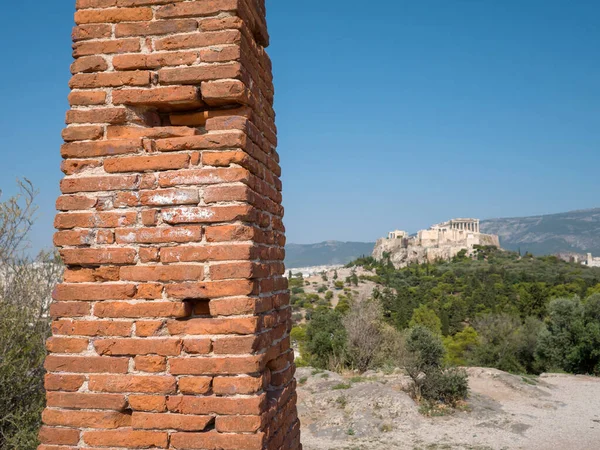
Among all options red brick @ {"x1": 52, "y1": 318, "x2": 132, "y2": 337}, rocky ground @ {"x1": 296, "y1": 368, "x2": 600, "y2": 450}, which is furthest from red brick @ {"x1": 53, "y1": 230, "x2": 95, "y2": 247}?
rocky ground @ {"x1": 296, "y1": 368, "x2": 600, "y2": 450}

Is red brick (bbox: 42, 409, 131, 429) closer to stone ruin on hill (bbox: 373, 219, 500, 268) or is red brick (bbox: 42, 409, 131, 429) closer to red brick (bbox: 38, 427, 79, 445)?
red brick (bbox: 38, 427, 79, 445)

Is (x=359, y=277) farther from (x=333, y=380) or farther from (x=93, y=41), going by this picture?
(x=93, y=41)

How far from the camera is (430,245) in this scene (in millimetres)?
90688

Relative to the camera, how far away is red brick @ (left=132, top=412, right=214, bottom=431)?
2.09m

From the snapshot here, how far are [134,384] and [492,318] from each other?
→ 3279cm

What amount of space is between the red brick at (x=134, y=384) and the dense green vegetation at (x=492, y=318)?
14203mm

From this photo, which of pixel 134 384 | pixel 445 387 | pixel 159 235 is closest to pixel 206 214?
pixel 159 235

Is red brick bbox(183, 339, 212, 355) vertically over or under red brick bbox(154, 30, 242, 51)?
under

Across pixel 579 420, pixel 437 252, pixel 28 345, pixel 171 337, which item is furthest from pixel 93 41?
pixel 437 252

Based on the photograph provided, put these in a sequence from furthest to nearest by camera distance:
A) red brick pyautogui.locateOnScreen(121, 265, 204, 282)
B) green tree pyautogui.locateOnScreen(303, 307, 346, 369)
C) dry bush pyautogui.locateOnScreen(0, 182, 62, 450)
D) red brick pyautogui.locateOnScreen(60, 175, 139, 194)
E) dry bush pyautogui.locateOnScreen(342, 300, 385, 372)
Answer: green tree pyautogui.locateOnScreen(303, 307, 346, 369) < dry bush pyautogui.locateOnScreen(342, 300, 385, 372) < dry bush pyautogui.locateOnScreen(0, 182, 62, 450) < red brick pyautogui.locateOnScreen(60, 175, 139, 194) < red brick pyautogui.locateOnScreen(121, 265, 204, 282)

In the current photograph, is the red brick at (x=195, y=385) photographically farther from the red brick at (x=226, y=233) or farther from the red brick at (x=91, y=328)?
the red brick at (x=226, y=233)

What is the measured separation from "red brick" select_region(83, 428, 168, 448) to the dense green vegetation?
14182mm

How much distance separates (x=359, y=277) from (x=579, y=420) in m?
52.2

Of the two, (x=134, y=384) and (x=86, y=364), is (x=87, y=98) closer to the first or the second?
(x=86, y=364)
